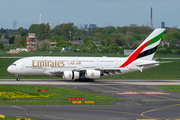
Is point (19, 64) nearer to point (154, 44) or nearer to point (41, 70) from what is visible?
point (41, 70)

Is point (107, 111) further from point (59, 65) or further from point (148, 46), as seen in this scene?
point (148, 46)

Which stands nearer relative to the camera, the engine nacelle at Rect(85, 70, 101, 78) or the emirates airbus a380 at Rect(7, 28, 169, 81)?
the engine nacelle at Rect(85, 70, 101, 78)

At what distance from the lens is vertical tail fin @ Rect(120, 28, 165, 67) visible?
2338 inches

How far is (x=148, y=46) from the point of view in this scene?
59562 millimetres

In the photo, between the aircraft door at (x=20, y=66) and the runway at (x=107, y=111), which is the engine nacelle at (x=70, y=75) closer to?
the aircraft door at (x=20, y=66)

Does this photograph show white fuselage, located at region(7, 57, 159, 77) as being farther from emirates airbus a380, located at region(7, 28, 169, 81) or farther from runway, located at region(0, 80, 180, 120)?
runway, located at region(0, 80, 180, 120)

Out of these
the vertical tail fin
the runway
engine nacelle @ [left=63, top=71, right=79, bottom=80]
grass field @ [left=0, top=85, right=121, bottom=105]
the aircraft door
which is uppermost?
the vertical tail fin

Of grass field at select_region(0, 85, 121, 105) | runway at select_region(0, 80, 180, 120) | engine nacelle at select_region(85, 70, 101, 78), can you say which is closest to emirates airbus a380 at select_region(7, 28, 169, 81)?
engine nacelle at select_region(85, 70, 101, 78)

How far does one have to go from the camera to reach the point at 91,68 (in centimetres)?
5844

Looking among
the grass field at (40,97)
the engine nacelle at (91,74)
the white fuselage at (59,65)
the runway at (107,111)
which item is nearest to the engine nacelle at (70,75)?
the white fuselage at (59,65)

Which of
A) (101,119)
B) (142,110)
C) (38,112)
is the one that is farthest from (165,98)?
(38,112)

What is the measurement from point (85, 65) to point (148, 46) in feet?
41.0

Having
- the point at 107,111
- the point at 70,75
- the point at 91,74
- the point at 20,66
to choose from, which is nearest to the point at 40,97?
the point at 107,111

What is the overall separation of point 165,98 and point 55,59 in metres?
25.2
